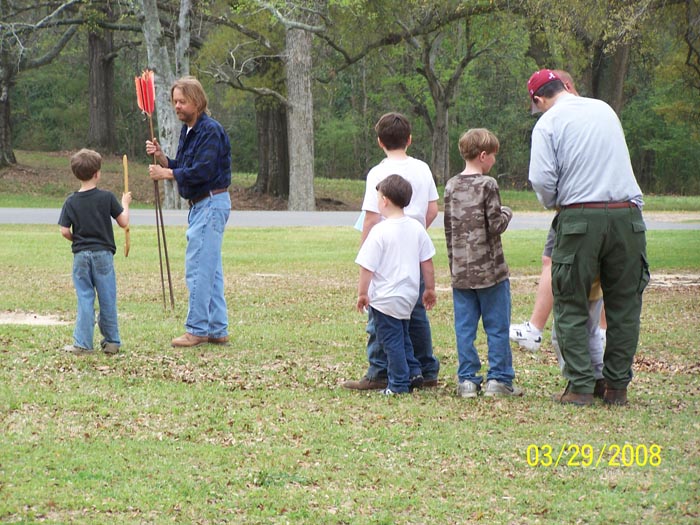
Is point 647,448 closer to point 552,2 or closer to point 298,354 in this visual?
point 298,354

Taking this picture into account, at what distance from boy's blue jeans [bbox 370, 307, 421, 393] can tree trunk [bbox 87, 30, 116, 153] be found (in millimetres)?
40198

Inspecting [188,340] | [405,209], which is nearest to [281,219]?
[188,340]

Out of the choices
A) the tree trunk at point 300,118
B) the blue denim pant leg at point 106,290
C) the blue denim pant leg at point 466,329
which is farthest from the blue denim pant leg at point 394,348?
the tree trunk at point 300,118

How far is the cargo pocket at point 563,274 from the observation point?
6434mm

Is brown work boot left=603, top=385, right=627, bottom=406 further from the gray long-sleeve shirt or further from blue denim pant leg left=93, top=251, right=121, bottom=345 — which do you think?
blue denim pant leg left=93, top=251, right=121, bottom=345

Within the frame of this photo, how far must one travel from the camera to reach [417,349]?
7277 mm

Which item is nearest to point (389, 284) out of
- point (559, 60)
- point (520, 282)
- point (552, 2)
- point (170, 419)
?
point (170, 419)

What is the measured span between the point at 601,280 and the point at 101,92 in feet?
136

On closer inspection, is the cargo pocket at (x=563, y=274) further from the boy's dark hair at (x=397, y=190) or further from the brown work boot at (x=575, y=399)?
the boy's dark hair at (x=397, y=190)

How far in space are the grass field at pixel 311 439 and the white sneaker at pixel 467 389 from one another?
0.14 m

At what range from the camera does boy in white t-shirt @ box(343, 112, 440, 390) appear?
23.0ft

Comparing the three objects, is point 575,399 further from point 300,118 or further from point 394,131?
point 300,118

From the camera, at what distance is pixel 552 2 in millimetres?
16719

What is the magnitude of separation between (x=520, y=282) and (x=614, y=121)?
26.7ft
